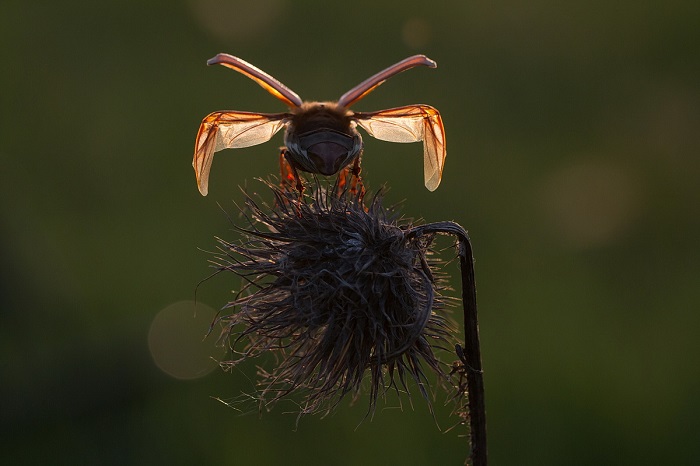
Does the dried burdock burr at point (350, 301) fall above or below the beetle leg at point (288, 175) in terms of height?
below

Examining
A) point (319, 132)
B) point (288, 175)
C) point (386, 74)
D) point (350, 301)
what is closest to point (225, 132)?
point (288, 175)

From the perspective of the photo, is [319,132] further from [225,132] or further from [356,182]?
[225,132]

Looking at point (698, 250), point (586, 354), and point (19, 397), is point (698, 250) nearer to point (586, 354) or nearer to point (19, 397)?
point (586, 354)

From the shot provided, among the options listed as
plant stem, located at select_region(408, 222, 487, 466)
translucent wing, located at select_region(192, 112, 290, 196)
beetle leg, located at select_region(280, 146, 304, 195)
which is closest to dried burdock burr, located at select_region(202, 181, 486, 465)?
plant stem, located at select_region(408, 222, 487, 466)

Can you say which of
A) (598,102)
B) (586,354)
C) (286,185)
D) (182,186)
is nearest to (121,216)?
(182,186)

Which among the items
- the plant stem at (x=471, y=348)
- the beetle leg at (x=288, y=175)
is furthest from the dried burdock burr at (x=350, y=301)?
the beetle leg at (x=288, y=175)

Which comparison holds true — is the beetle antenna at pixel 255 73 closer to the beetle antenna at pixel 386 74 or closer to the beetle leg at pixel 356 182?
the beetle antenna at pixel 386 74

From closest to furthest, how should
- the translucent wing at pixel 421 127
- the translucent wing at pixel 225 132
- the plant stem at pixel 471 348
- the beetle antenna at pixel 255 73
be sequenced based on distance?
the plant stem at pixel 471 348
the beetle antenna at pixel 255 73
the translucent wing at pixel 225 132
the translucent wing at pixel 421 127

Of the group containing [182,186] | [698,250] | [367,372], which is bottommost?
[367,372]
